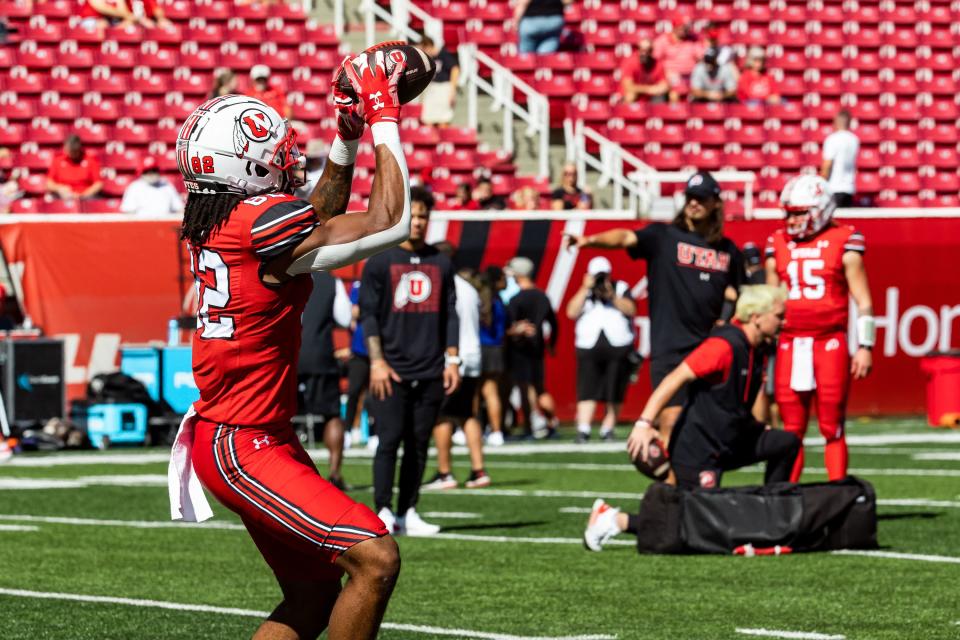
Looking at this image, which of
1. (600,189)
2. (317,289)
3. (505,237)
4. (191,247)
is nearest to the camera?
(191,247)

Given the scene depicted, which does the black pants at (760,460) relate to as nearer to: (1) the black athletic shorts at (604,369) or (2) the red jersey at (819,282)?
(2) the red jersey at (819,282)

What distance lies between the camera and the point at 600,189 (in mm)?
22312

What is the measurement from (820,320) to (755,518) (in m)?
1.62

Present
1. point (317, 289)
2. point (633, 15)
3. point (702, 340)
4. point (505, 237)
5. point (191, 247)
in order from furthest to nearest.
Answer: point (633, 15) < point (505, 237) < point (317, 289) < point (702, 340) < point (191, 247)

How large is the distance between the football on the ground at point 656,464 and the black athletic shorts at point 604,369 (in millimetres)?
8603

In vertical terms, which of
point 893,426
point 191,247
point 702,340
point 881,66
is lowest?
point 893,426

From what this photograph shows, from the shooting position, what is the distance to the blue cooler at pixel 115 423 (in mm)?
17078

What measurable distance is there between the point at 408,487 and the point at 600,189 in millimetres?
12436

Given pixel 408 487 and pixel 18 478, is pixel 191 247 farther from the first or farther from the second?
pixel 18 478

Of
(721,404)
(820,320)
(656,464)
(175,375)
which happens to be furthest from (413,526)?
(175,375)

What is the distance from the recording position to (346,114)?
5.24 m

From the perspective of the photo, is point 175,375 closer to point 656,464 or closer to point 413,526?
point 413,526

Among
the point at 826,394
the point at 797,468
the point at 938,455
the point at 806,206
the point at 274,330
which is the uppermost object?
the point at 806,206

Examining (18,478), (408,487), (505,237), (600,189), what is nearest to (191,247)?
(408,487)
